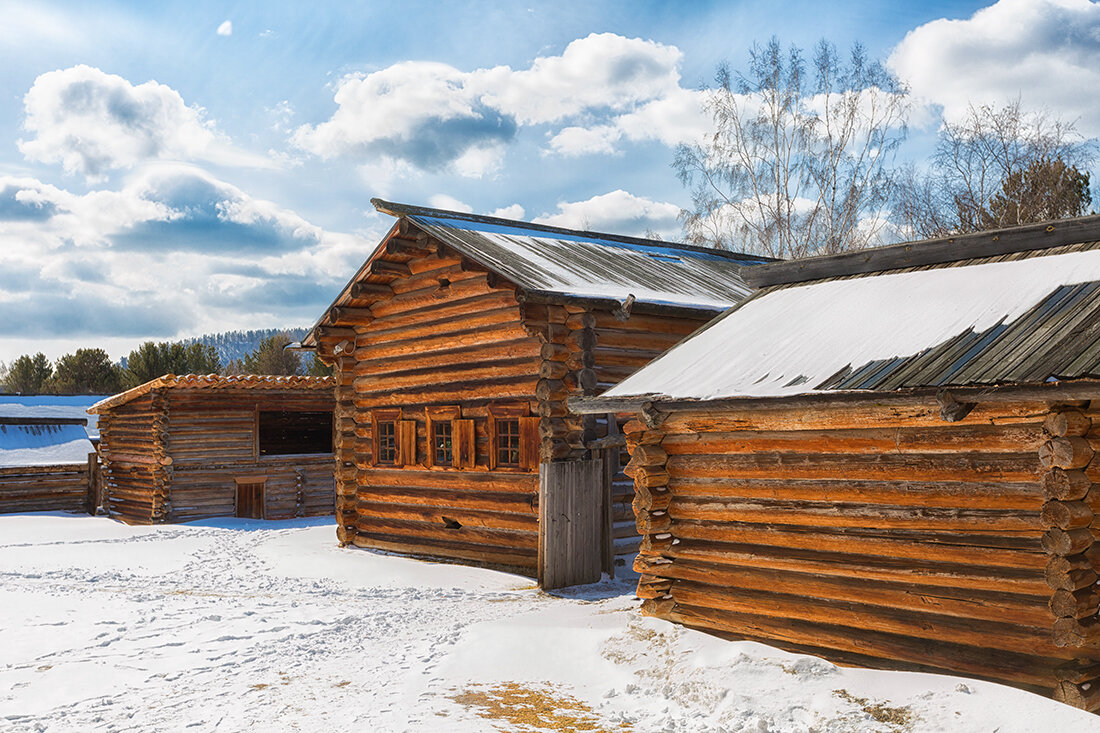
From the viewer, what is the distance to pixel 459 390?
50.1 ft

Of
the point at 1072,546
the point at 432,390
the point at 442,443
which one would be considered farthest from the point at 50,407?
the point at 1072,546

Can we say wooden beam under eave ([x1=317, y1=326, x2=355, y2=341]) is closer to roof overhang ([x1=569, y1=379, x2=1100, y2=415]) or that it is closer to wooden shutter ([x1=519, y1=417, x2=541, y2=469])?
wooden shutter ([x1=519, y1=417, x2=541, y2=469])

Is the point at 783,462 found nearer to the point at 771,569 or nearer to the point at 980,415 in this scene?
the point at 771,569

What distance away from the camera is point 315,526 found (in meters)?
22.0

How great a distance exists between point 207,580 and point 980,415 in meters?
11.6

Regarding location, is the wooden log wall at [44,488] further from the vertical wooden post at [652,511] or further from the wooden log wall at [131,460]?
the vertical wooden post at [652,511]

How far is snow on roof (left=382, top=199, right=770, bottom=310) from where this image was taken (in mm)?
13953

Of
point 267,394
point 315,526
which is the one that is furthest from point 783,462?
point 267,394

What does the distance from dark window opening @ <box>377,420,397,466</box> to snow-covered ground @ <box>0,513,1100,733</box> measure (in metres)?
3.41

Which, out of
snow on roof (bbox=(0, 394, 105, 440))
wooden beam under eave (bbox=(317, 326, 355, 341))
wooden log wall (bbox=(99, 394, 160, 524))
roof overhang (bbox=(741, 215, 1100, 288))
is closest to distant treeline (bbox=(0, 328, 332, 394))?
snow on roof (bbox=(0, 394, 105, 440))

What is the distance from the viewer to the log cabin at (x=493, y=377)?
43.5ft

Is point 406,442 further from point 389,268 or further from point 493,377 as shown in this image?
point 389,268

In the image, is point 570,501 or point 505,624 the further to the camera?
point 570,501

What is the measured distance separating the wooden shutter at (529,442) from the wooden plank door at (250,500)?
13.1 m
